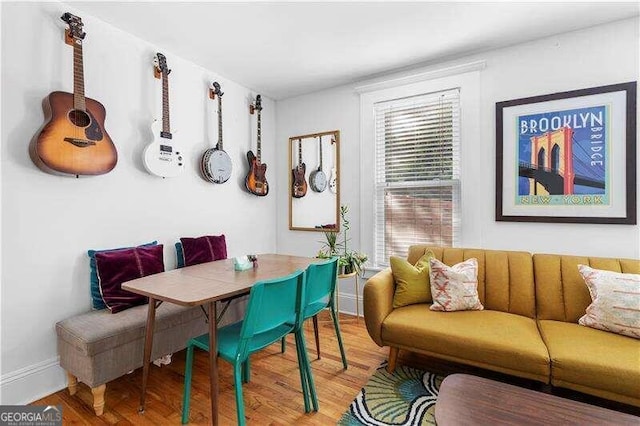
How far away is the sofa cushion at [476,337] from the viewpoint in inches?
65.3

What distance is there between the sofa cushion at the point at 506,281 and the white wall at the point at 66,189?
2.45 metres

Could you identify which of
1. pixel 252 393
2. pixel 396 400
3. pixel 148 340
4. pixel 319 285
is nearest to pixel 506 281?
pixel 396 400

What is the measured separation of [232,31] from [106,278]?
6.46ft

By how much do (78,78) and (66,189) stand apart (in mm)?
714

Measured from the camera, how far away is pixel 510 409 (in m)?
1.21

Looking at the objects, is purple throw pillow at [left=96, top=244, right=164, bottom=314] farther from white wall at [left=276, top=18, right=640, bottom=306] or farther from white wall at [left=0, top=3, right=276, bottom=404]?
white wall at [left=276, top=18, right=640, bottom=306]

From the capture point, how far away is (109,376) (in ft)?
5.87

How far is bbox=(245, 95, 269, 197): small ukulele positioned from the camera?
341 cm

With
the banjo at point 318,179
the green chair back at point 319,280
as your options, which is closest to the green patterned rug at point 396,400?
the green chair back at point 319,280

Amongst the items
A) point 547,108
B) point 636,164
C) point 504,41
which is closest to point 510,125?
point 547,108

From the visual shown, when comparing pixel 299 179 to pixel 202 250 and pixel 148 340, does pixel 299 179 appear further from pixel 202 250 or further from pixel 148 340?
pixel 148 340

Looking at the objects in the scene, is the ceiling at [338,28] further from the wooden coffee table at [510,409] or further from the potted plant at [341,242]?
the wooden coffee table at [510,409]

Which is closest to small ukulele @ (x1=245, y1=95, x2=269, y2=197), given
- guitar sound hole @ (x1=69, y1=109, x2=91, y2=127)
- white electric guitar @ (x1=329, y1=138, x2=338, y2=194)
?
white electric guitar @ (x1=329, y1=138, x2=338, y2=194)

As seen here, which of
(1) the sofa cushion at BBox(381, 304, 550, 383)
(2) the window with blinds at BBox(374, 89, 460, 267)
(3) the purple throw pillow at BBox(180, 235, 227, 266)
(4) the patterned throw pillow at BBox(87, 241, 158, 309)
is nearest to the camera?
(1) the sofa cushion at BBox(381, 304, 550, 383)
